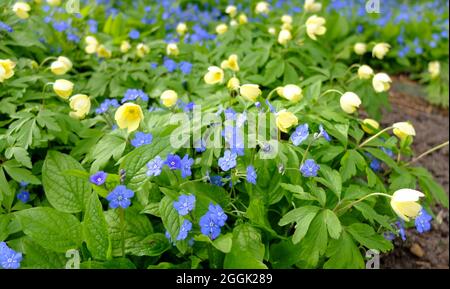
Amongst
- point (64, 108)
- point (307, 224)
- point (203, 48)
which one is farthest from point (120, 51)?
point (307, 224)

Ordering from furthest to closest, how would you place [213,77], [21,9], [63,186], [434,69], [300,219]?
[434,69]
[21,9]
[213,77]
[63,186]
[300,219]

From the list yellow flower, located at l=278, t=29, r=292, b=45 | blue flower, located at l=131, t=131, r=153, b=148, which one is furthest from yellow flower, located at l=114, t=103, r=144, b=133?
yellow flower, located at l=278, t=29, r=292, b=45

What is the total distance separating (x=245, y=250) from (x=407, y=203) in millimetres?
593

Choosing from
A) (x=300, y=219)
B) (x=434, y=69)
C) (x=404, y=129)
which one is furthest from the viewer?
(x=434, y=69)

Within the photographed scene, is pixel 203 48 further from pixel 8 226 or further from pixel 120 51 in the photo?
pixel 8 226

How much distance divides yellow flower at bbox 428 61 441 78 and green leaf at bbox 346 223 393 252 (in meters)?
2.77

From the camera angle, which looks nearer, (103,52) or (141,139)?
(141,139)

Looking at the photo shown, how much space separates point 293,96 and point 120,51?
4.48ft

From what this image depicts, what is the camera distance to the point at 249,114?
7.37 ft

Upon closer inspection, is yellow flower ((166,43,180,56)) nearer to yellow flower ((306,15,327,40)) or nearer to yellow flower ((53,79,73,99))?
yellow flower ((306,15,327,40))

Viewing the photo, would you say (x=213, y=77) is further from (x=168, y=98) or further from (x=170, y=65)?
(x=170, y=65)

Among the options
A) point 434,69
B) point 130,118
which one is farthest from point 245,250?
point 434,69

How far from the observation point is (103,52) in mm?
3102

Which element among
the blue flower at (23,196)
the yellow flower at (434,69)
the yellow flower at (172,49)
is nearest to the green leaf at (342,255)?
the blue flower at (23,196)
